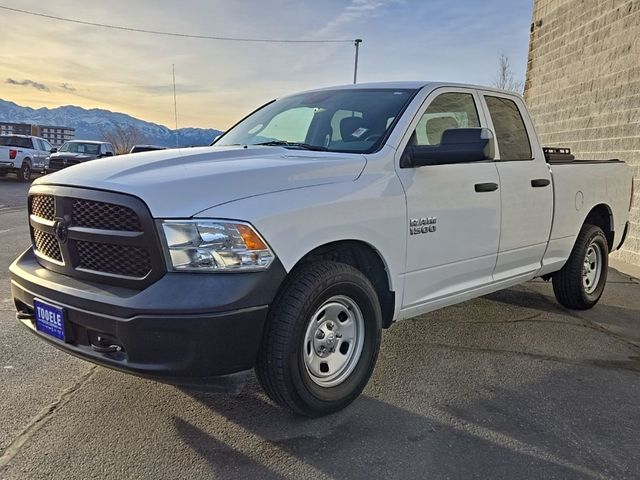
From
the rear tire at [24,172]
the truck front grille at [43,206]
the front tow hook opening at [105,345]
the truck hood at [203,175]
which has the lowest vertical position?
the rear tire at [24,172]

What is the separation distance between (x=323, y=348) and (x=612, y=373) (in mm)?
2235

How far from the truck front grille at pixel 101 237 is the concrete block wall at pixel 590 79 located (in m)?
7.37

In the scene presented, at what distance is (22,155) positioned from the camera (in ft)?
67.5

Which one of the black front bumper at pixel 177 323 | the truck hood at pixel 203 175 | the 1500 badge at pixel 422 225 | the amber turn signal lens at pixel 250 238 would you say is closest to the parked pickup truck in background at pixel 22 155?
the truck hood at pixel 203 175

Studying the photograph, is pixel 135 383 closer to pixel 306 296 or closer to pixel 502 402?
pixel 306 296

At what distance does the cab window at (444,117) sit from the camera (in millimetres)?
3596

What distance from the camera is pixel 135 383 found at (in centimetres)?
336

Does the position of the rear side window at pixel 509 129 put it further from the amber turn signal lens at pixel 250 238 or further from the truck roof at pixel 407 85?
the amber turn signal lens at pixel 250 238

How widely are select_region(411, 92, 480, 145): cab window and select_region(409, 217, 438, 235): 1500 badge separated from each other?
1.69 ft

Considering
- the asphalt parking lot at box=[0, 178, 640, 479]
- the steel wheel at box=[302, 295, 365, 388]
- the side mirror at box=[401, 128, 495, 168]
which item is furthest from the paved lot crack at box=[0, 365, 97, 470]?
the side mirror at box=[401, 128, 495, 168]

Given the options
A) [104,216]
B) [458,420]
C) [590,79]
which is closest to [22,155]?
[590,79]

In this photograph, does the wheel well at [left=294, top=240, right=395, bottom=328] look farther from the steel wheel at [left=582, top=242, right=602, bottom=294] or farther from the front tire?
the steel wheel at [left=582, top=242, right=602, bottom=294]

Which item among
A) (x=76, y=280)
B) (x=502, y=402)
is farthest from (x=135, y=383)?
(x=502, y=402)

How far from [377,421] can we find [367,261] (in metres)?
0.92
